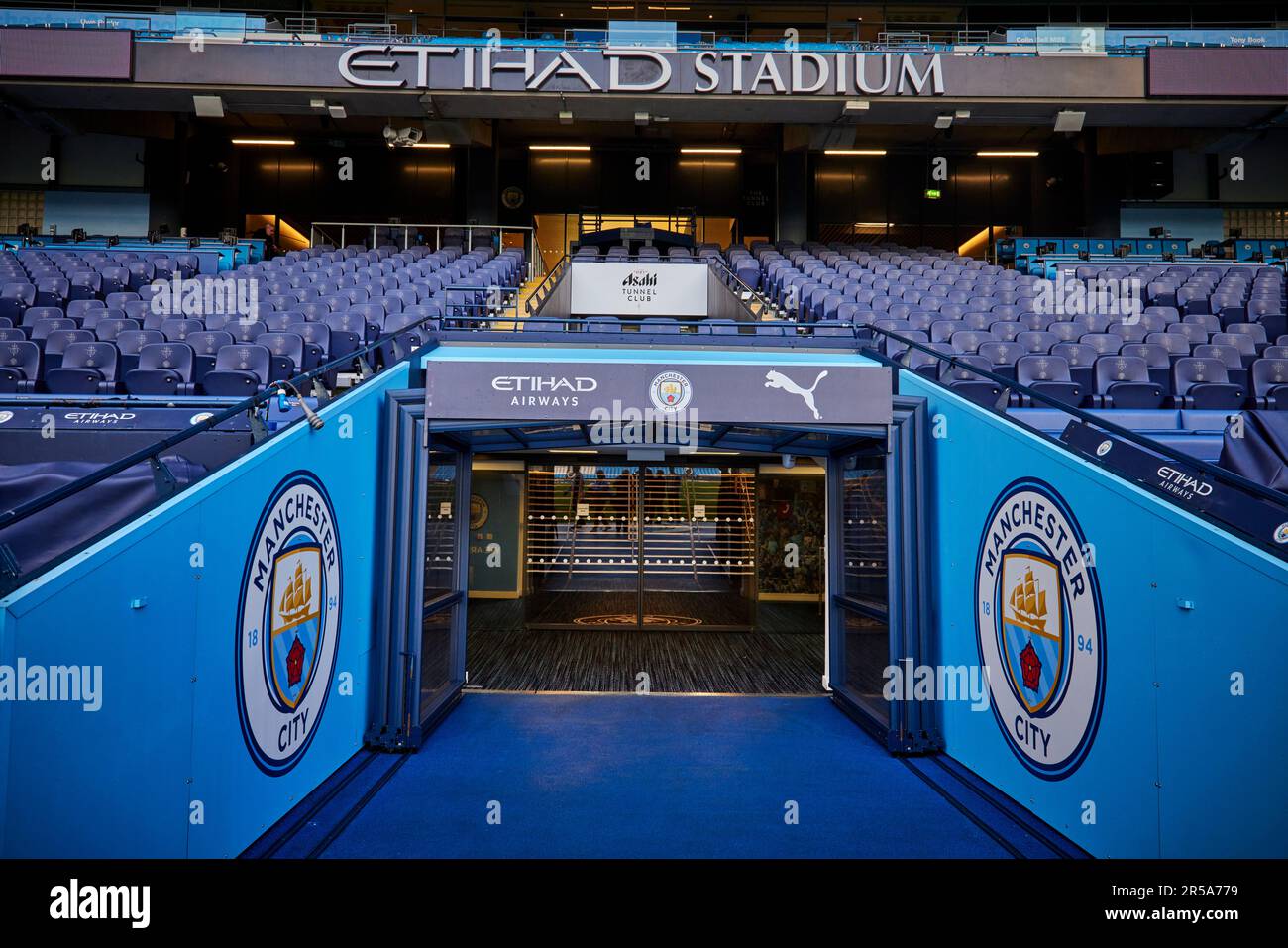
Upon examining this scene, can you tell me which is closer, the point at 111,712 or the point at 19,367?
the point at 111,712

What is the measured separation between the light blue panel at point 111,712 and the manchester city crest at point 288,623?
18.1 inches

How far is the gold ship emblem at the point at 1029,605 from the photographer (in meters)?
3.72

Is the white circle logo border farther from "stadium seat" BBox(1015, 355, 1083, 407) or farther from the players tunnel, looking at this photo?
"stadium seat" BBox(1015, 355, 1083, 407)

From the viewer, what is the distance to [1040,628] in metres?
3.72

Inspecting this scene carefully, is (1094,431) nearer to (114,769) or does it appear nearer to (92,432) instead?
(114,769)

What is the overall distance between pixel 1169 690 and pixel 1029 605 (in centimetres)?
96

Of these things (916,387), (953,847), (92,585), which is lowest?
(953,847)

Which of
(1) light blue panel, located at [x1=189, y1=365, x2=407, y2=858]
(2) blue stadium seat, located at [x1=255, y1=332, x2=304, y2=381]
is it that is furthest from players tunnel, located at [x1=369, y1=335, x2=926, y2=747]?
(2) blue stadium seat, located at [x1=255, y1=332, x2=304, y2=381]

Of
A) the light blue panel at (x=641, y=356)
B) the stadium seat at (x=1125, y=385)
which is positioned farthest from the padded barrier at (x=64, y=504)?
the stadium seat at (x=1125, y=385)

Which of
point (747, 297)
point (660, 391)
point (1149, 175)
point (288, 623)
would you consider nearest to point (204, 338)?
point (288, 623)

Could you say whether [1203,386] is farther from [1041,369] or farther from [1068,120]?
[1068,120]

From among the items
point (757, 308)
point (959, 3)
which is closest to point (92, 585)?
point (757, 308)

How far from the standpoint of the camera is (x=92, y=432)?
411cm
